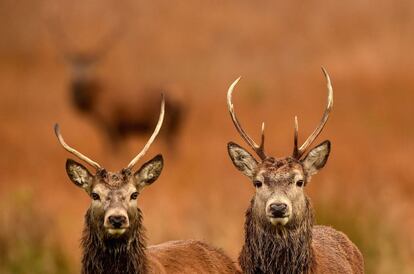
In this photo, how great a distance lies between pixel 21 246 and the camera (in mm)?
18344

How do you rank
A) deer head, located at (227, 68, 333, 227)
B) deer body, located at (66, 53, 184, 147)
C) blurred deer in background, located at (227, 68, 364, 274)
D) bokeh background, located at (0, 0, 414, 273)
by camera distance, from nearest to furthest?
deer head, located at (227, 68, 333, 227)
blurred deer in background, located at (227, 68, 364, 274)
bokeh background, located at (0, 0, 414, 273)
deer body, located at (66, 53, 184, 147)

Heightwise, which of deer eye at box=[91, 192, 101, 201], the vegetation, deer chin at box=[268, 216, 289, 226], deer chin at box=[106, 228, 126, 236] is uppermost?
deer eye at box=[91, 192, 101, 201]

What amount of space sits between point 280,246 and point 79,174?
190 cm

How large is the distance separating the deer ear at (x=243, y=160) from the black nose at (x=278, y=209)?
0.75m

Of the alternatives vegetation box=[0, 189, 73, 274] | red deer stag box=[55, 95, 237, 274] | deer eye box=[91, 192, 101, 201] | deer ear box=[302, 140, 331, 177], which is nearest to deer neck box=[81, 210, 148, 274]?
red deer stag box=[55, 95, 237, 274]

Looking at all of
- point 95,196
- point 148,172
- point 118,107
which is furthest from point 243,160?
point 118,107

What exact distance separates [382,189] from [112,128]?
11.0m

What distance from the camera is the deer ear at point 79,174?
1330 centimetres

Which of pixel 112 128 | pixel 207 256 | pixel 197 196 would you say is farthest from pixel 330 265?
pixel 112 128

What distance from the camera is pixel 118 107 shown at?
99.7 feet

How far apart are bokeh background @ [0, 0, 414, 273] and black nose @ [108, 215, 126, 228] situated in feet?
18.4

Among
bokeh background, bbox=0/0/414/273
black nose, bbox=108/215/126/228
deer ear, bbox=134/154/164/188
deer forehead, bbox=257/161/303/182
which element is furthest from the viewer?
bokeh background, bbox=0/0/414/273

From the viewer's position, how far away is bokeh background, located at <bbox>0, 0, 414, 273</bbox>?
62.4 feet

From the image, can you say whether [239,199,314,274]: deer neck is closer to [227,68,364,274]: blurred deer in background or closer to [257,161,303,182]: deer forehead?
[227,68,364,274]: blurred deer in background
